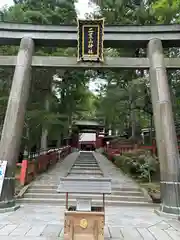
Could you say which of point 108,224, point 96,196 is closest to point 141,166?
point 96,196

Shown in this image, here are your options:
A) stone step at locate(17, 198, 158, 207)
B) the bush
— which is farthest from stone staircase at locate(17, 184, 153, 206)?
the bush

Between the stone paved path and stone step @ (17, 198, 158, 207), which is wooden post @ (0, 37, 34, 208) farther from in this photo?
stone step @ (17, 198, 158, 207)

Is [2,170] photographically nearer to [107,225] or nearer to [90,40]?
[107,225]

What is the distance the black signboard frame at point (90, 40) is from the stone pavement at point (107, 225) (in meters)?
4.88

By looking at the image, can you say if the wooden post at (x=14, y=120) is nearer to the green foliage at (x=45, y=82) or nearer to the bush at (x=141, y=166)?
the green foliage at (x=45, y=82)

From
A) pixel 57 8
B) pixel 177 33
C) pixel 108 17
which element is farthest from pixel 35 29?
pixel 108 17

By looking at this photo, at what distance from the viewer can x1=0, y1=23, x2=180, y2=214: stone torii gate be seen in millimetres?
6723

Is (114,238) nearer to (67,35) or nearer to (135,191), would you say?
(135,191)

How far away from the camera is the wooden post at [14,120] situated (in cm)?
664

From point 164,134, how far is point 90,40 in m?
3.97

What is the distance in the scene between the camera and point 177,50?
1452cm

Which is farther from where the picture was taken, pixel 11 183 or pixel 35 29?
pixel 35 29

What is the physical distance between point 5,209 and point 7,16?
10.9 meters

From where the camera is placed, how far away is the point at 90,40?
308 inches
